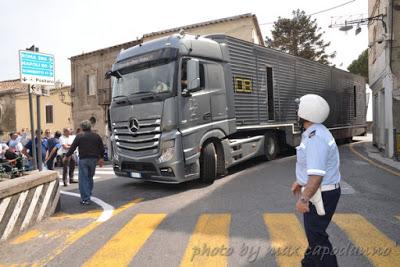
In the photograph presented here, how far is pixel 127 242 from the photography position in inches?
205

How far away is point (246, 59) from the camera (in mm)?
11344

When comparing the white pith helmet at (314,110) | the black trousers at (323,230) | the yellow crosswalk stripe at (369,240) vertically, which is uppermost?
the white pith helmet at (314,110)

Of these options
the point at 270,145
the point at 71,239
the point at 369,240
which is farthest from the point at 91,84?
the point at 369,240

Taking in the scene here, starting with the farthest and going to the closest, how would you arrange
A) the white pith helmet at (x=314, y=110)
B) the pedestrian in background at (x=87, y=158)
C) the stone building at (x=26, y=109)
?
the stone building at (x=26, y=109) → the pedestrian in background at (x=87, y=158) → the white pith helmet at (x=314, y=110)

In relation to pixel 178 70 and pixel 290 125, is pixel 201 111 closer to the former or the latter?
pixel 178 70

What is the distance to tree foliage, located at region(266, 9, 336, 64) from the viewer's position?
4784cm

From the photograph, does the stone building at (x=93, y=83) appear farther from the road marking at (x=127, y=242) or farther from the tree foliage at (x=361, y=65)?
the road marking at (x=127, y=242)

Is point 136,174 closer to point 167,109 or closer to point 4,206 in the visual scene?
point 167,109

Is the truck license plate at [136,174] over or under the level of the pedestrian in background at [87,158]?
under

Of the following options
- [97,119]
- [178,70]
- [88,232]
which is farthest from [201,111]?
[97,119]

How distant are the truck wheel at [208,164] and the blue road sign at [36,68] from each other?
376cm

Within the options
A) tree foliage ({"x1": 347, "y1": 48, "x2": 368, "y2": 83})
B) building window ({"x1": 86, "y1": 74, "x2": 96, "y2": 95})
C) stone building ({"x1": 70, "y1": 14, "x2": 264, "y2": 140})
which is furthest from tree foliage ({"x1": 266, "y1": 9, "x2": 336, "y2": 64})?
building window ({"x1": 86, "y1": 74, "x2": 96, "y2": 95})

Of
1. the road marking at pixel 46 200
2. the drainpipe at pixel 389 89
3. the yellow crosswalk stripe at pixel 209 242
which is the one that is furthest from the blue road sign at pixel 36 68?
the drainpipe at pixel 389 89

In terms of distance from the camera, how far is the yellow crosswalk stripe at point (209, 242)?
440cm
